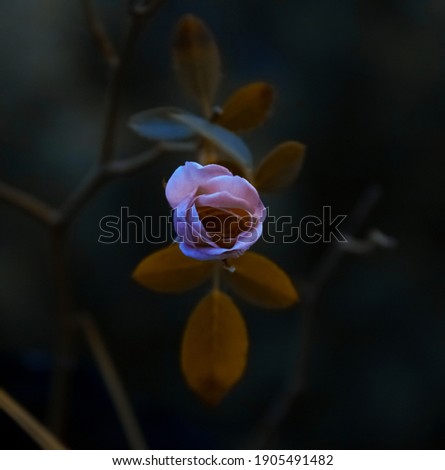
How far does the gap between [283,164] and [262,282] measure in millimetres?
54

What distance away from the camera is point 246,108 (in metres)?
0.35

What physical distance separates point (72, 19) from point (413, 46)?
39cm

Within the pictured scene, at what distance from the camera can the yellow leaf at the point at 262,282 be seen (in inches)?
12.4

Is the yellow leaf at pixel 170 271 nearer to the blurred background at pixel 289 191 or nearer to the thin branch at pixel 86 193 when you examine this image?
the thin branch at pixel 86 193

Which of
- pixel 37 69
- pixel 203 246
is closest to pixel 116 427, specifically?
pixel 203 246

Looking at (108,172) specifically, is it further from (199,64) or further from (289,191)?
(289,191)

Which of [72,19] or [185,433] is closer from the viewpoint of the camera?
[185,433]

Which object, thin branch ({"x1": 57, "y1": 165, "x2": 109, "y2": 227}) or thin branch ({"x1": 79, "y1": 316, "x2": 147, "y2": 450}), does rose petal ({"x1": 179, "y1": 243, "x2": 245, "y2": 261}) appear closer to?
thin branch ({"x1": 57, "y1": 165, "x2": 109, "y2": 227})

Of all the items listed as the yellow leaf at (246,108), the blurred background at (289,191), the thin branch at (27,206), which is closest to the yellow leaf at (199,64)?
the yellow leaf at (246,108)

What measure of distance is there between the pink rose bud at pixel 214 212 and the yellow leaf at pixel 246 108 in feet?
0.25

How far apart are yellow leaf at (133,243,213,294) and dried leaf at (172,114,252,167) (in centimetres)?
5

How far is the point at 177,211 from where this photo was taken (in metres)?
0.27
